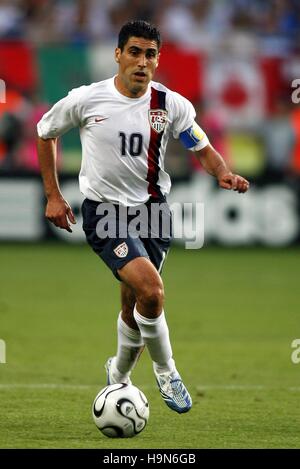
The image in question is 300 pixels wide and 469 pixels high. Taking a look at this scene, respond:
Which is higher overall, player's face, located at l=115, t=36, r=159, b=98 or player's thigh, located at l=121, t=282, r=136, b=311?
player's face, located at l=115, t=36, r=159, b=98

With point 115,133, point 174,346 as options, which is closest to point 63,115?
point 115,133

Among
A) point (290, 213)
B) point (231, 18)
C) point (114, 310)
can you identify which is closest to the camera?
point (114, 310)

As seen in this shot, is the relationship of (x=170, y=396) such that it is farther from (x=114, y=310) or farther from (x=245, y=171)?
(x=245, y=171)

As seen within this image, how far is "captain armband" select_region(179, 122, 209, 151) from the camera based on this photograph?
22.6 ft

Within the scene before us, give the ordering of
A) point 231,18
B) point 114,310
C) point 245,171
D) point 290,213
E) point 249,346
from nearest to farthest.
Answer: point 249,346 < point 114,310 < point 290,213 < point 245,171 < point 231,18

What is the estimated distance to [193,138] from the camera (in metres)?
6.89

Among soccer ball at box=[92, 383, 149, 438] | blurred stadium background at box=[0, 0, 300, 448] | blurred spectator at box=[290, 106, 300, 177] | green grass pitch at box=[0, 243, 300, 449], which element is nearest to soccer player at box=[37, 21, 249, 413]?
soccer ball at box=[92, 383, 149, 438]

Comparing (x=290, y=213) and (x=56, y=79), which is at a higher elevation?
(x=56, y=79)

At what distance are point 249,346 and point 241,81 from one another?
904 cm

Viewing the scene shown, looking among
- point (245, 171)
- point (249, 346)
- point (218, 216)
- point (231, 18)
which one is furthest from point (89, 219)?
point (231, 18)

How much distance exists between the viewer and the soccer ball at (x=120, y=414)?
20.1 ft

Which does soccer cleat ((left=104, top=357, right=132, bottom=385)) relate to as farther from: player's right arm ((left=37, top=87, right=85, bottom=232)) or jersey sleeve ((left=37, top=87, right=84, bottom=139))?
jersey sleeve ((left=37, top=87, right=84, bottom=139))

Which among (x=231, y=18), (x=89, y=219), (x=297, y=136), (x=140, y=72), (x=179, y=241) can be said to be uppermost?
(x=140, y=72)

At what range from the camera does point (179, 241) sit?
17125mm
